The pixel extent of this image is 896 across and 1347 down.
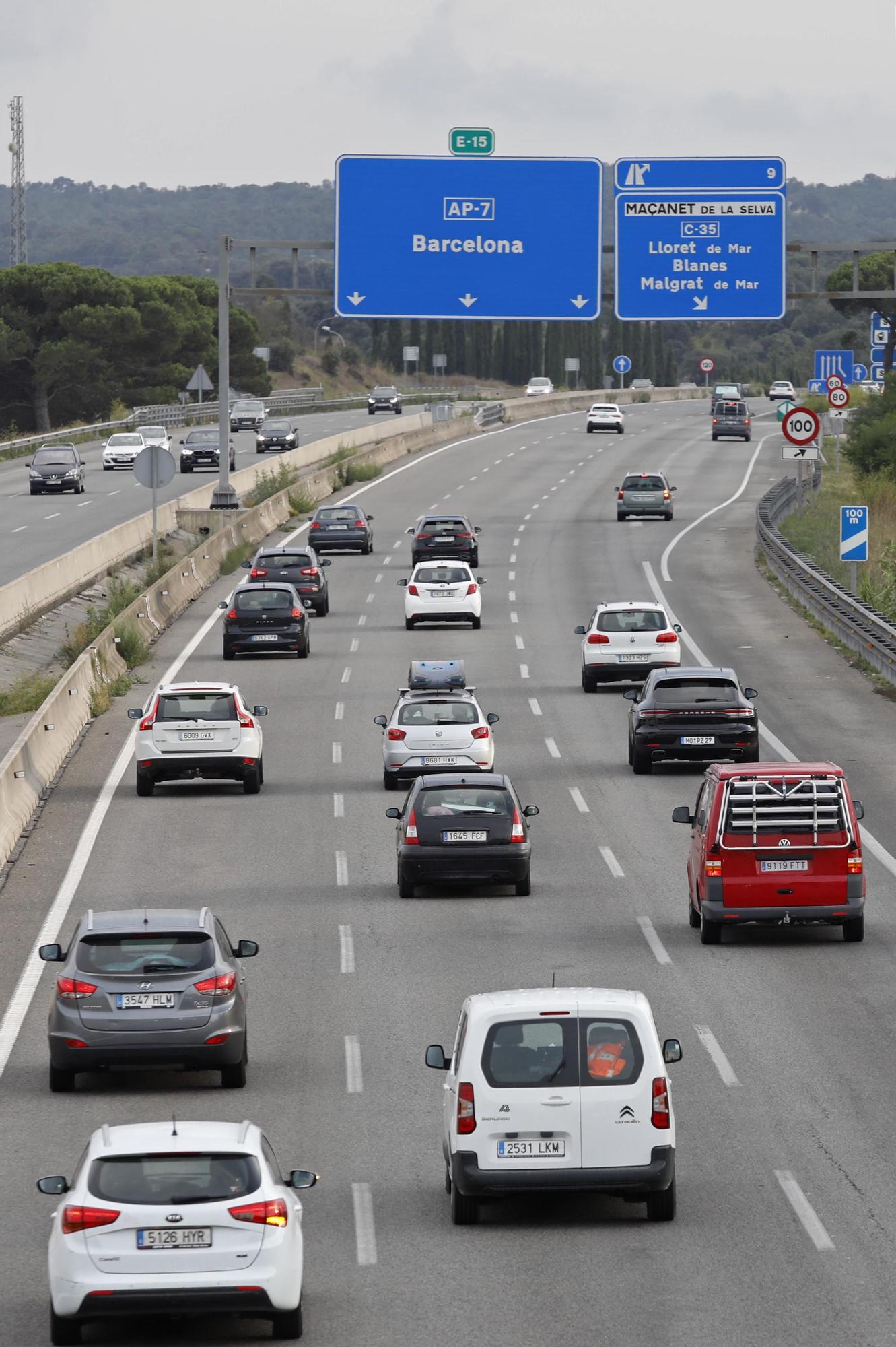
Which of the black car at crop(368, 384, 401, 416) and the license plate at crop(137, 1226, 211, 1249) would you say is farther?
the black car at crop(368, 384, 401, 416)

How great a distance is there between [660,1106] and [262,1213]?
3.17 meters

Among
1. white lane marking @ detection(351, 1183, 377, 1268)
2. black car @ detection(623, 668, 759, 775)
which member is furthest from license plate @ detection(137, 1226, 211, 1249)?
black car @ detection(623, 668, 759, 775)

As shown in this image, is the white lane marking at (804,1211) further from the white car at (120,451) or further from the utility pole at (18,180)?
the utility pole at (18,180)

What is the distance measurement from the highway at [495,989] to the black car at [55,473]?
29.3m

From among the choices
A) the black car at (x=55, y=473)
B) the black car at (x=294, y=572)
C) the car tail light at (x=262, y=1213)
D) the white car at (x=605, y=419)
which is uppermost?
the white car at (x=605, y=419)

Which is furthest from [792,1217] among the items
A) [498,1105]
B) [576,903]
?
[576,903]

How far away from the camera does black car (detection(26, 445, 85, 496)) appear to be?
74375 mm

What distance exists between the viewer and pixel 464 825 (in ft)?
78.1

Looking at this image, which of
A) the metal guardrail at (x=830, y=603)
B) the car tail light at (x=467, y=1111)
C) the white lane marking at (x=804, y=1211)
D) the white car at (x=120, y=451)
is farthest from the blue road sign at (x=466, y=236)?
the white car at (x=120, y=451)

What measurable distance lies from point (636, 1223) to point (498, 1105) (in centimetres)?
119

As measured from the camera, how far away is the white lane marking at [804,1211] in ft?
40.2

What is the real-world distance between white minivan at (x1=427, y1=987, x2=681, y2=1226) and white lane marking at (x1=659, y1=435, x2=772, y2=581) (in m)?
43.9

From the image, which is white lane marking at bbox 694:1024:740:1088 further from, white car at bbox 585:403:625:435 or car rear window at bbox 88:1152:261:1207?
white car at bbox 585:403:625:435

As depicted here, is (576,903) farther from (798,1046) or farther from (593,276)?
(593,276)
